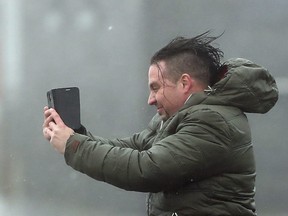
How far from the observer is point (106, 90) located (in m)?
2.61

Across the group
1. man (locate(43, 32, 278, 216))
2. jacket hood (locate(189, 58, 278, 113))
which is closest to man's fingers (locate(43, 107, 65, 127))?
man (locate(43, 32, 278, 216))

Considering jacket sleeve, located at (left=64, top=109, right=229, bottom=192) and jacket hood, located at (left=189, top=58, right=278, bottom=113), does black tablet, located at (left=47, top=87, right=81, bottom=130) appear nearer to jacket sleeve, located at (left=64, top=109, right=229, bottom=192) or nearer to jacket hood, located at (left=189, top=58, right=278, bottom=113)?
jacket sleeve, located at (left=64, top=109, right=229, bottom=192)

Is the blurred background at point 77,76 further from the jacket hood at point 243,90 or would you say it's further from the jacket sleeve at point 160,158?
the jacket sleeve at point 160,158

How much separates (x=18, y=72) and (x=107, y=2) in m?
0.56

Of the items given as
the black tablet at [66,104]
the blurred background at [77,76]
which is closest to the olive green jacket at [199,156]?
the black tablet at [66,104]

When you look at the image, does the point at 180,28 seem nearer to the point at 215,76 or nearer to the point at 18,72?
the point at 18,72

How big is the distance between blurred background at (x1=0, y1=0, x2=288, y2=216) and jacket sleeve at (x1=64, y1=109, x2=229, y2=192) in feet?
3.86

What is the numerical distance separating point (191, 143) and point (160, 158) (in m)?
0.09

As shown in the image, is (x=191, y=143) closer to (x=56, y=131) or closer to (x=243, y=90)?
(x=243, y=90)

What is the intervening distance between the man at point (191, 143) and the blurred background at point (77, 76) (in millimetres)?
976

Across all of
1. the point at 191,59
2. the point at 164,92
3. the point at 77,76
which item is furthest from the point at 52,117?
the point at 77,76

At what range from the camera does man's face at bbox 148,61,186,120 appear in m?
1.58

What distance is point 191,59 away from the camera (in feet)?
5.26

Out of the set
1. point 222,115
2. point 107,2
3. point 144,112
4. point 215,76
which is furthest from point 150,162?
point 107,2
